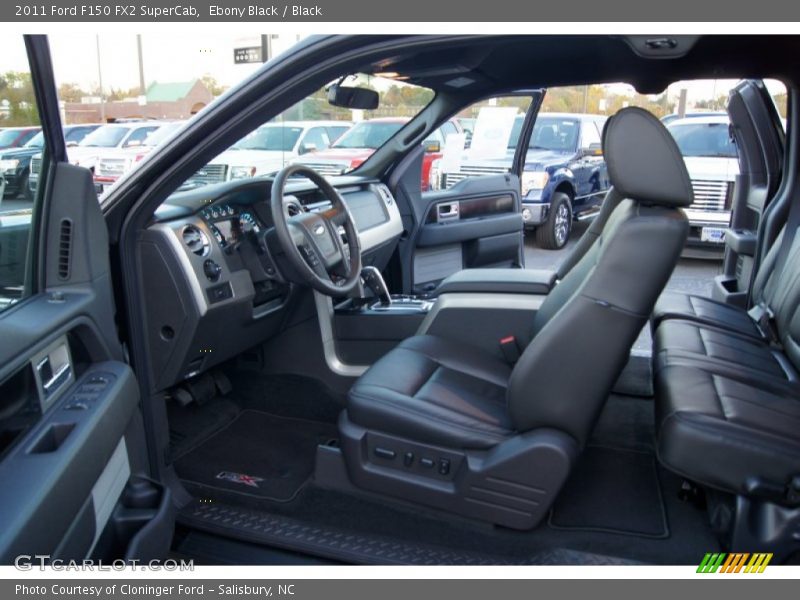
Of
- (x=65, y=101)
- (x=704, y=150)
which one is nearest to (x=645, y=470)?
(x=65, y=101)

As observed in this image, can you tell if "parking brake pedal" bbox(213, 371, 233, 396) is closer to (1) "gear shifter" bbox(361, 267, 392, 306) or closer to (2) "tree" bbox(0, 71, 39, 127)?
(1) "gear shifter" bbox(361, 267, 392, 306)

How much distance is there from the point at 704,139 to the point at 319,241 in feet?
21.2

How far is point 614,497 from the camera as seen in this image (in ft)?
7.64

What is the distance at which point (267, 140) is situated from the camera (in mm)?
3441

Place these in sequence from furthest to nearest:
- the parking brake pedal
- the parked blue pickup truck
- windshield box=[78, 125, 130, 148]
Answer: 1. the parked blue pickup truck
2. windshield box=[78, 125, 130, 148]
3. the parking brake pedal

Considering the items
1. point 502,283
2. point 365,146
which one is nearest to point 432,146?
point 365,146

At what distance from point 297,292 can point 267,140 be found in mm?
898

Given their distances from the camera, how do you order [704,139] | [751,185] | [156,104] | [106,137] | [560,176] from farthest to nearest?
[704,139]
[560,176]
[106,137]
[156,104]
[751,185]

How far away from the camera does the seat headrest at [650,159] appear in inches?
72.5

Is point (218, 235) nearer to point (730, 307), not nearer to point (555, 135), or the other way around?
point (730, 307)

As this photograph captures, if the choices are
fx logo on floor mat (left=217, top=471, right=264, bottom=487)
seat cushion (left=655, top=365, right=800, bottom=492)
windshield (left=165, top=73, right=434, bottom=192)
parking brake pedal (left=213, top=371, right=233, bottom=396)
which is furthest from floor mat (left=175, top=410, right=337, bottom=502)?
seat cushion (left=655, top=365, right=800, bottom=492)

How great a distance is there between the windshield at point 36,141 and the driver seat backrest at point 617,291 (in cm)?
138

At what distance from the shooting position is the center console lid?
2.90 metres

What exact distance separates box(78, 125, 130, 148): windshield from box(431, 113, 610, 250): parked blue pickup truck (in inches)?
158
